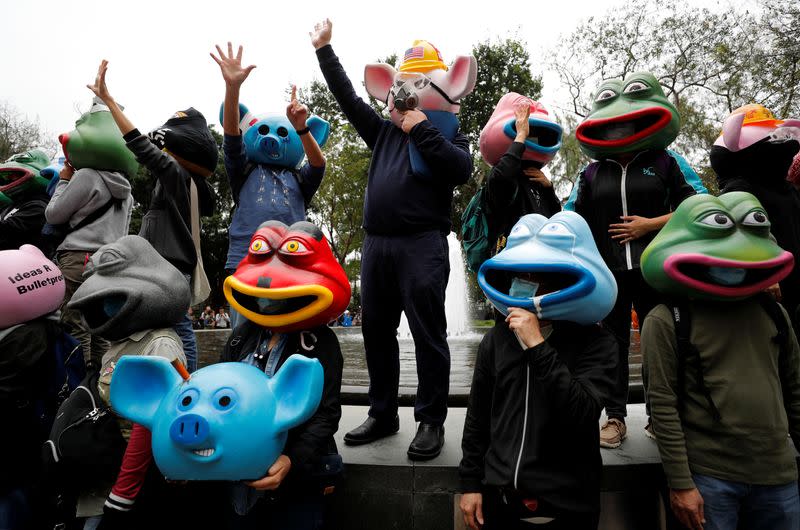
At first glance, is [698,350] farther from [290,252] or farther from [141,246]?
[141,246]

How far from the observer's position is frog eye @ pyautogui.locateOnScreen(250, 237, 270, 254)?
2377mm

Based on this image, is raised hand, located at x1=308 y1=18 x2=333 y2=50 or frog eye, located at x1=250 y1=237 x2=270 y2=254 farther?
raised hand, located at x1=308 y1=18 x2=333 y2=50

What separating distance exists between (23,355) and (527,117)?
3039 mm

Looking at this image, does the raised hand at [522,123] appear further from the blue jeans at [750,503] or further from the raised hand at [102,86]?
the raised hand at [102,86]

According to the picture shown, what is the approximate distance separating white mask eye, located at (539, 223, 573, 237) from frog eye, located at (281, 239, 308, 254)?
40.3 inches

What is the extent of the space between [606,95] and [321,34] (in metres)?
1.78

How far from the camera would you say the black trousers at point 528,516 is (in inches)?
78.2

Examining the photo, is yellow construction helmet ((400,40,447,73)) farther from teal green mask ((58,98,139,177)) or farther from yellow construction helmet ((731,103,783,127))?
teal green mask ((58,98,139,177))

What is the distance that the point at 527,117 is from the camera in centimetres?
307

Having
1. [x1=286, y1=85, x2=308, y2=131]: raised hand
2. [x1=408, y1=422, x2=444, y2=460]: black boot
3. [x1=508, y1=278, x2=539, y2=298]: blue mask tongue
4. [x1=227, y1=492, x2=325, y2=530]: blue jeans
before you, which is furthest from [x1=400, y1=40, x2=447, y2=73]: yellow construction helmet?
[x1=227, y1=492, x2=325, y2=530]: blue jeans

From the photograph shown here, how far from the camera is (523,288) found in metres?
2.19

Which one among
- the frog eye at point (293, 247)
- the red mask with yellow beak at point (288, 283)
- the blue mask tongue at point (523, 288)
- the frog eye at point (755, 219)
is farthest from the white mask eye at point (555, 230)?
the frog eye at point (293, 247)

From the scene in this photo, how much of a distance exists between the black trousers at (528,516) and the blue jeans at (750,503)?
57 centimetres

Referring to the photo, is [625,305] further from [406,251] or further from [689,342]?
[406,251]
